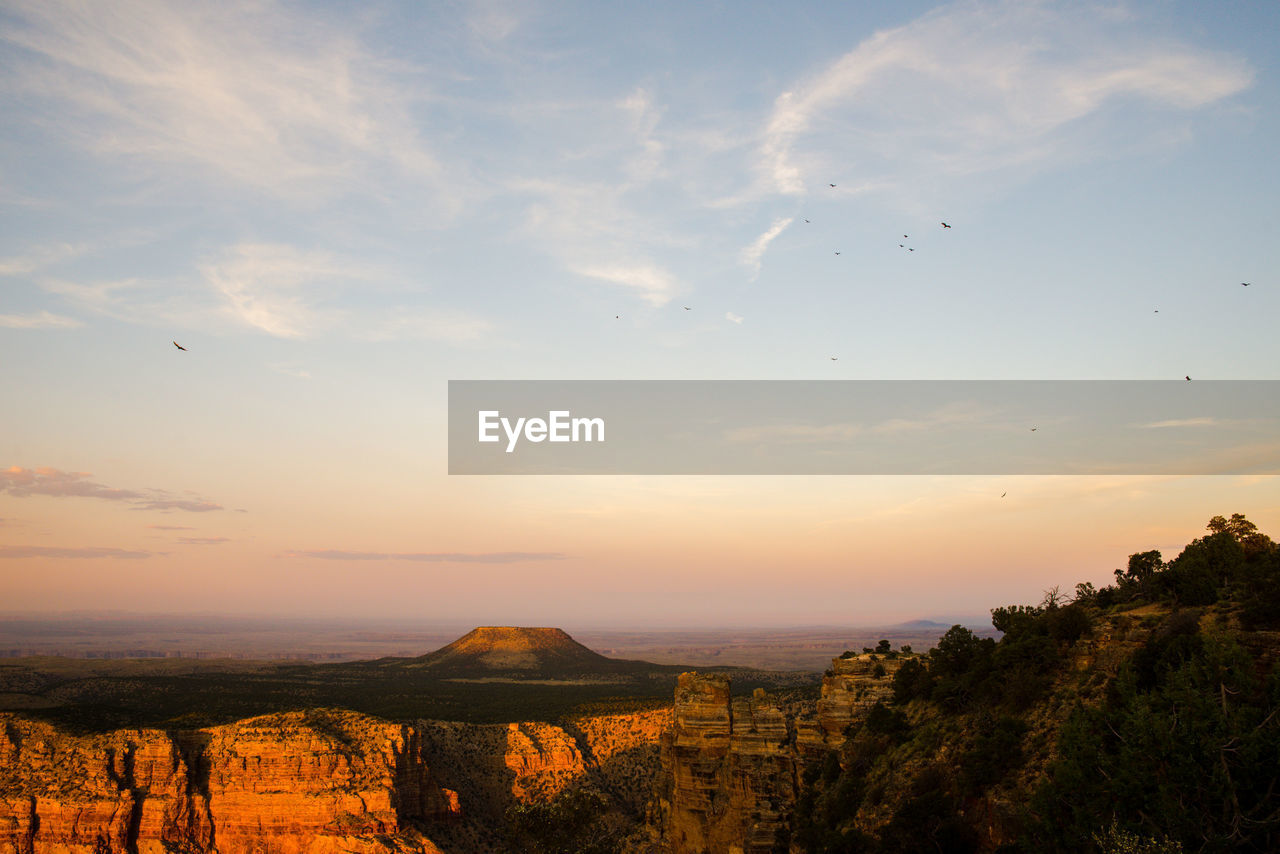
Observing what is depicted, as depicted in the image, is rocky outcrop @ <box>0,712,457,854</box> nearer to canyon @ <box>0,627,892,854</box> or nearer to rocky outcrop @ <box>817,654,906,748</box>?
canyon @ <box>0,627,892,854</box>

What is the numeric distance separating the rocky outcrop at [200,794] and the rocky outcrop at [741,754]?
29.2 metres

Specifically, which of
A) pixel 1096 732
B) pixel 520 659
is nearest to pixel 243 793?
pixel 1096 732

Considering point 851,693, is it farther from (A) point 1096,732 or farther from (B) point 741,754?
(A) point 1096,732

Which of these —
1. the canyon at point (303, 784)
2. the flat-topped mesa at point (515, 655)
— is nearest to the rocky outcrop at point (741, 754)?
the canyon at point (303, 784)

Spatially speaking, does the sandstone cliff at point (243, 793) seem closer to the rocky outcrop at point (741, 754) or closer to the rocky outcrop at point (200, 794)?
the rocky outcrop at point (200, 794)

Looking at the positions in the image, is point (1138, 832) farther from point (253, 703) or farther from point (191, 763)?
point (253, 703)

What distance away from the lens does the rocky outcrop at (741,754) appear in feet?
112

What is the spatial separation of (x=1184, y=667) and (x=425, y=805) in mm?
60747

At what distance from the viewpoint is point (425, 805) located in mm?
64312

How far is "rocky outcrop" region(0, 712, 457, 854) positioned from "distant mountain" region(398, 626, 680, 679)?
9177 cm

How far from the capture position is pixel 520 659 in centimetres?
17288

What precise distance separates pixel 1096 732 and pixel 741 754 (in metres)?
19.8

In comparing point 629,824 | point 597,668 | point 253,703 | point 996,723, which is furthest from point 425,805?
point 597,668

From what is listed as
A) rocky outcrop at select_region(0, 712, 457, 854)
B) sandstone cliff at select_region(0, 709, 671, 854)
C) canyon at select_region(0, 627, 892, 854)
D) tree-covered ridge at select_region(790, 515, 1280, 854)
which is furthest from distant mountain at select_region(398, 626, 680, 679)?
tree-covered ridge at select_region(790, 515, 1280, 854)
